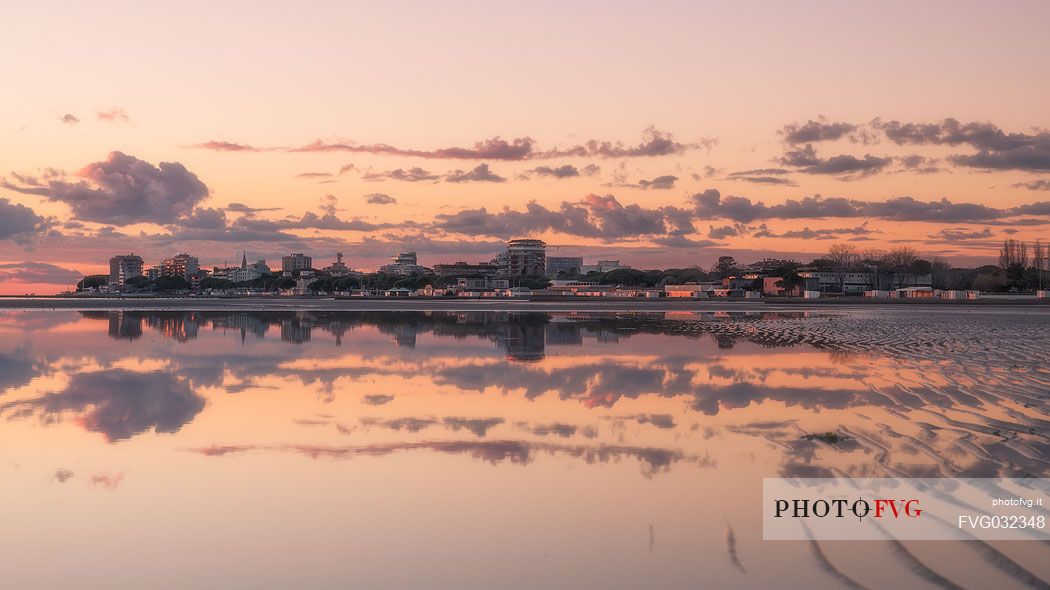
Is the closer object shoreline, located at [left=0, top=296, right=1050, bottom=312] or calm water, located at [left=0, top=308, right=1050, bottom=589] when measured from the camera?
calm water, located at [left=0, top=308, right=1050, bottom=589]

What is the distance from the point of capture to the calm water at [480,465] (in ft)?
26.1

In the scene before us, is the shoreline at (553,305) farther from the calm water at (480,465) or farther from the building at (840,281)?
the calm water at (480,465)

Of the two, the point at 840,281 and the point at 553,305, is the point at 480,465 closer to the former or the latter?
the point at 553,305

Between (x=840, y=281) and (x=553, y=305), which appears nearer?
(x=553, y=305)

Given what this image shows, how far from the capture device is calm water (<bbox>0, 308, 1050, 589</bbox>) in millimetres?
7941

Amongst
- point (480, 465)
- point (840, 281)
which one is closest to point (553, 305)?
point (480, 465)

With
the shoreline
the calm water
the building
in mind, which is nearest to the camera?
the calm water

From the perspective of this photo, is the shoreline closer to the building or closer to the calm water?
the building

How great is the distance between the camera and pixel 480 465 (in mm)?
12406

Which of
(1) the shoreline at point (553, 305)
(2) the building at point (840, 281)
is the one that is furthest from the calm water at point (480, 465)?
(2) the building at point (840, 281)

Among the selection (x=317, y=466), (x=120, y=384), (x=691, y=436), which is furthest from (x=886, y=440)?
(x=120, y=384)

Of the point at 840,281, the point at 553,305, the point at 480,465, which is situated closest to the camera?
the point at 480,465

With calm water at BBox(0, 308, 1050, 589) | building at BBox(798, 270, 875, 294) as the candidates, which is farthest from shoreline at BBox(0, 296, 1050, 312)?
calm water at BBox(0, 308, 1050, 589)

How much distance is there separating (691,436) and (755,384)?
8123 mm
